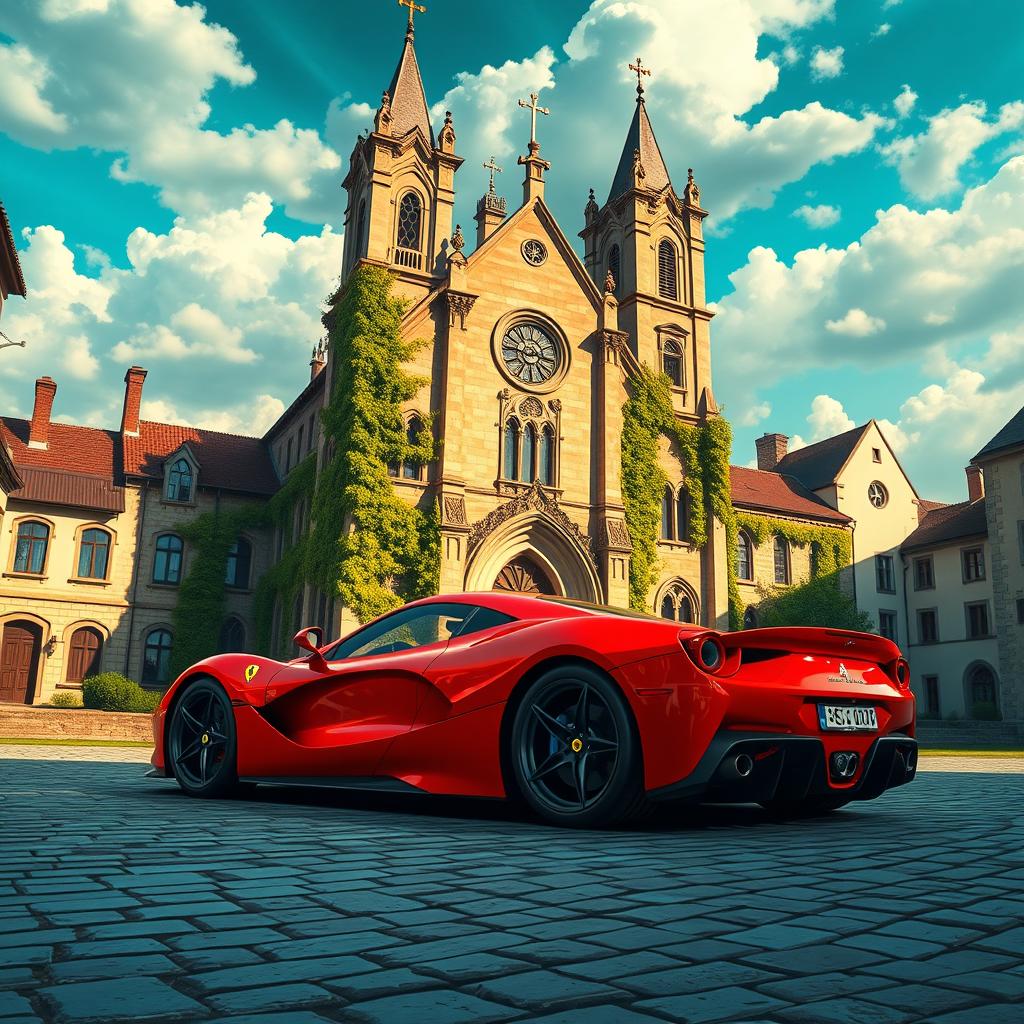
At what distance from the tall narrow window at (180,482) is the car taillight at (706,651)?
3186 centimetres

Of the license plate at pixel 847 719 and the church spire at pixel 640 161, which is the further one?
the church spire at pixel 640 161

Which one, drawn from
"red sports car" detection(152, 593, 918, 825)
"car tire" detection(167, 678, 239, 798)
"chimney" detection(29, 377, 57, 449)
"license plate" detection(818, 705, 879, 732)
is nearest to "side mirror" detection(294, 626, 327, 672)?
"red sports car" detection(152, 593, 918, 825)

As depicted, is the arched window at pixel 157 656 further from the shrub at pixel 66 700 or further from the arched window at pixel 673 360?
the arched window at pixel 673 360

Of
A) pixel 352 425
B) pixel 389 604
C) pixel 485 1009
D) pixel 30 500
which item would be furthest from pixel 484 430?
pixel 485 1009

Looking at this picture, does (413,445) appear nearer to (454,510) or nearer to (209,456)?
(454,510)

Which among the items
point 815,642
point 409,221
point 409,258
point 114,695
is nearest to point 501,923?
point 815,642

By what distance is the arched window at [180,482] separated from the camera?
111ft

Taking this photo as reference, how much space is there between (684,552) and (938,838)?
90.4ft

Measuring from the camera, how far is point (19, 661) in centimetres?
3041

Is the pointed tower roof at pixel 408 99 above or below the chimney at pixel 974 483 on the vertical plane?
above

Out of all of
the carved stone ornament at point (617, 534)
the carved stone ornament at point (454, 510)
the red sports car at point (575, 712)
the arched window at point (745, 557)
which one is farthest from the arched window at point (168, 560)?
the red sports car at point (575, 712)

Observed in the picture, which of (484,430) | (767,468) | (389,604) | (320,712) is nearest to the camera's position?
(320,712)

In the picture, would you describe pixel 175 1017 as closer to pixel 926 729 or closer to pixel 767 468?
pixel 926 729

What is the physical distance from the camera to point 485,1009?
1724 mm
